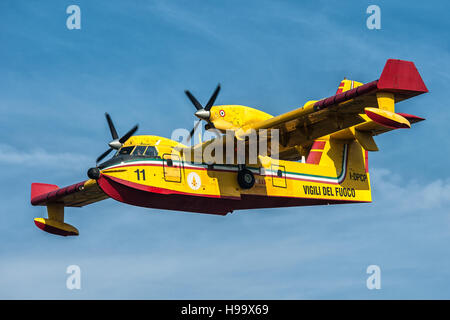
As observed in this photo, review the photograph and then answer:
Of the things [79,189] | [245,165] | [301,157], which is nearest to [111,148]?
[79,189]

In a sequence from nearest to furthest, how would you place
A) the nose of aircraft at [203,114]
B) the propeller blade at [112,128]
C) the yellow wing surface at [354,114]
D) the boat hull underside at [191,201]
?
the yellow wing surface at [354,114] → the boat hull underside at [191,201] → the nose of aircraft at [203,114] → the propeller blade at [112,128]

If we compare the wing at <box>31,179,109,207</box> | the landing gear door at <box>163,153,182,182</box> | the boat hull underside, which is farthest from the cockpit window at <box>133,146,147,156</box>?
the wing at <box>31,179,109,207</box>

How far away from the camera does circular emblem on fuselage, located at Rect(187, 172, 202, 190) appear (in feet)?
79.3

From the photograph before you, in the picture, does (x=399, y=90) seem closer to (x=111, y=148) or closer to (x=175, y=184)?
(x=175, y=184)

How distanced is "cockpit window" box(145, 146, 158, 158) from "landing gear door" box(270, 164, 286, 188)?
4.23 metres

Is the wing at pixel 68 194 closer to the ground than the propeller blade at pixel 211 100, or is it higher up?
closer to the ground

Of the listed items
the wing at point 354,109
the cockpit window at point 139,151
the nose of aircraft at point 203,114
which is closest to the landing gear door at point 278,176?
the wing at point 354,109

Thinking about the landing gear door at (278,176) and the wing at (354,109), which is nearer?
the wing at (354,109)

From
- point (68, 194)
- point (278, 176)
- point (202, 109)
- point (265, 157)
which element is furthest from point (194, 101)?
point (68, 194)

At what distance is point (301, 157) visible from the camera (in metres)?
28.2

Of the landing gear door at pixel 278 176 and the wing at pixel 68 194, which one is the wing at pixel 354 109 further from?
the wing at pixel 68 194

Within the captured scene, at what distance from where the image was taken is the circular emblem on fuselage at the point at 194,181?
24.2 m

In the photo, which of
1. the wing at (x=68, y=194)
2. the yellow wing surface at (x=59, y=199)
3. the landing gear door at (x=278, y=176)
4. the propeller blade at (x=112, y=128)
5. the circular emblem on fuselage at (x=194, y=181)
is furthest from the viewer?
the yellow wing surface at (x=59, y=199)

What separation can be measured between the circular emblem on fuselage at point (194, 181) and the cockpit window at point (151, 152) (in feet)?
4.20
